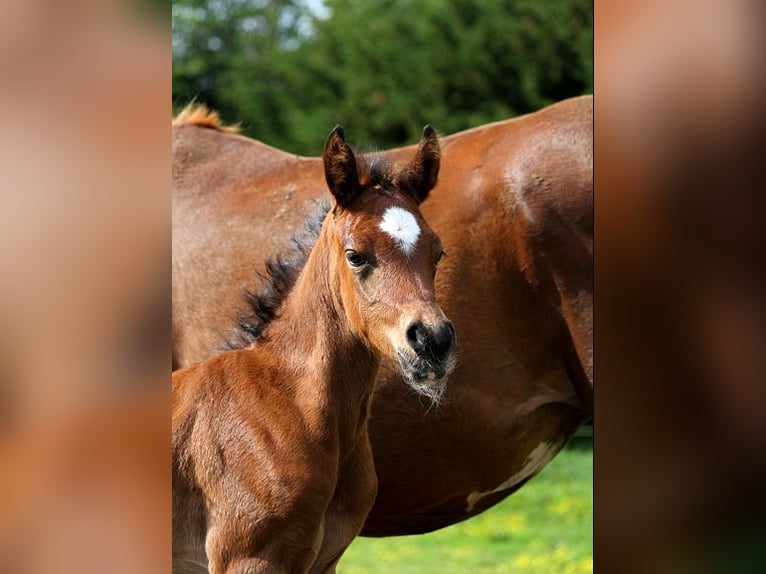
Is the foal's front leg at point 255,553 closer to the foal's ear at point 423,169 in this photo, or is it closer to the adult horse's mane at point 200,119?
the foal's ear at point 423,169

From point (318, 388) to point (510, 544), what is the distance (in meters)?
5.16

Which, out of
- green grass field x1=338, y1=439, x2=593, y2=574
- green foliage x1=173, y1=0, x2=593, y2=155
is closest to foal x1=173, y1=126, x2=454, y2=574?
green grass field x1=338, y1=439, x2=593, y2=574

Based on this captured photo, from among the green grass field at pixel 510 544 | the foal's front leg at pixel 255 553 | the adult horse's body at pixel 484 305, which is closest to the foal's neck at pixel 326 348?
the foal's front leg at pixel 255 553

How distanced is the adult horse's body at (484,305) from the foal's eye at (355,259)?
3.02ft

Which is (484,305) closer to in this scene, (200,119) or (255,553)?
(255,553)

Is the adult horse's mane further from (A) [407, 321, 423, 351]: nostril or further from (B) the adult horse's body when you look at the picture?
(A) [407, 321, 423, 351]: nostril

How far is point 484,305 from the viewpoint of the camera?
363 cm

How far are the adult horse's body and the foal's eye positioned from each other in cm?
92

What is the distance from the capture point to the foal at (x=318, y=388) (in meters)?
2.54

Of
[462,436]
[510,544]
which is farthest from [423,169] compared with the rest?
[510,544]

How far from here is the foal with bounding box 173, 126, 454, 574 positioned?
2.54 meters
